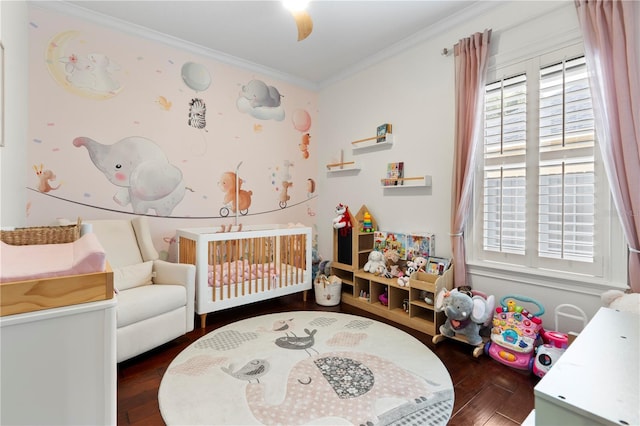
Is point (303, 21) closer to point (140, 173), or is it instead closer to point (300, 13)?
point (300, 13)

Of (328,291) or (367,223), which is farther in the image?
(367,223)

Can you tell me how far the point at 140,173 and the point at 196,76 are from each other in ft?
3.91

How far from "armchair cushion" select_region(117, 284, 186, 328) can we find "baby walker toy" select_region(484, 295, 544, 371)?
230 centimetres

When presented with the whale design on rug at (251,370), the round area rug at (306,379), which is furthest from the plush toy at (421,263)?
the whale design on rug at (251,370)

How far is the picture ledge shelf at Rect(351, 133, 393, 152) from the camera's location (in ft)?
10.7

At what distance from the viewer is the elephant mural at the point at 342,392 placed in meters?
1.58

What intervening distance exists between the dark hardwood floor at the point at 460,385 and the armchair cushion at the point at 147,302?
300mm

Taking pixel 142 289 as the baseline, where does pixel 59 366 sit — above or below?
above

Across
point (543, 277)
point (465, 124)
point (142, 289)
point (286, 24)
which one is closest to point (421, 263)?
point (543, 277)

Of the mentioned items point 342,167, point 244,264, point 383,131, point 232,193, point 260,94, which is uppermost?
point 260,94

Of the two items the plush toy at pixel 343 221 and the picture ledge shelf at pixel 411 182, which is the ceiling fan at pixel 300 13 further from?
the plush toy at pixel 343 221

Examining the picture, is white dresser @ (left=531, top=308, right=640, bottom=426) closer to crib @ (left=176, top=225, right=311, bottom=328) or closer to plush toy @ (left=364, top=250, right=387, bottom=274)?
plush toy @ (left=364, top=250, right=387, bottom=274)

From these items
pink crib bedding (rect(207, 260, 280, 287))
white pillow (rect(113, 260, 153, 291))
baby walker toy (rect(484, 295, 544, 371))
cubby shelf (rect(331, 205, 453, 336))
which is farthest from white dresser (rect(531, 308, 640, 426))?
white pillow (rect(113, 260, 153, 291))

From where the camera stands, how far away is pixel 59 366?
0.74 m
